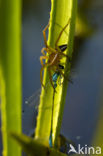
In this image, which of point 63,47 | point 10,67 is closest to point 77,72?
point 63,47

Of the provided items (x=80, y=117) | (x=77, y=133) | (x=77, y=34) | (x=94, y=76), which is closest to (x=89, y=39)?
(x=77, y=34)

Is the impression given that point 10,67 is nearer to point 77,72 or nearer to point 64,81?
point 64,81

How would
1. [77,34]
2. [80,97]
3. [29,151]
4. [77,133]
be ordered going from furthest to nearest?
[77,34]
[80,97]
[77,133]
[29,151]

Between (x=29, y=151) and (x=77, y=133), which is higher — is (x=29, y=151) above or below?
above

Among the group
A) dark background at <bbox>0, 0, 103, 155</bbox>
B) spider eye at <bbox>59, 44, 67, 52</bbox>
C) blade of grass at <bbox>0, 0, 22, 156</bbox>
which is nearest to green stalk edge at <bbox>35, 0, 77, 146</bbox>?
spider eye at <bbox>59, 44, 67, 52</bbox>

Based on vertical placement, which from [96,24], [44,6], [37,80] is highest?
[44,6]

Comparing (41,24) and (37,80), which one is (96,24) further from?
(37,80)

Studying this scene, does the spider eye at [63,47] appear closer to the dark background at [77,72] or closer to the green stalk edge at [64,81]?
the green stalk edge at [64,81]
